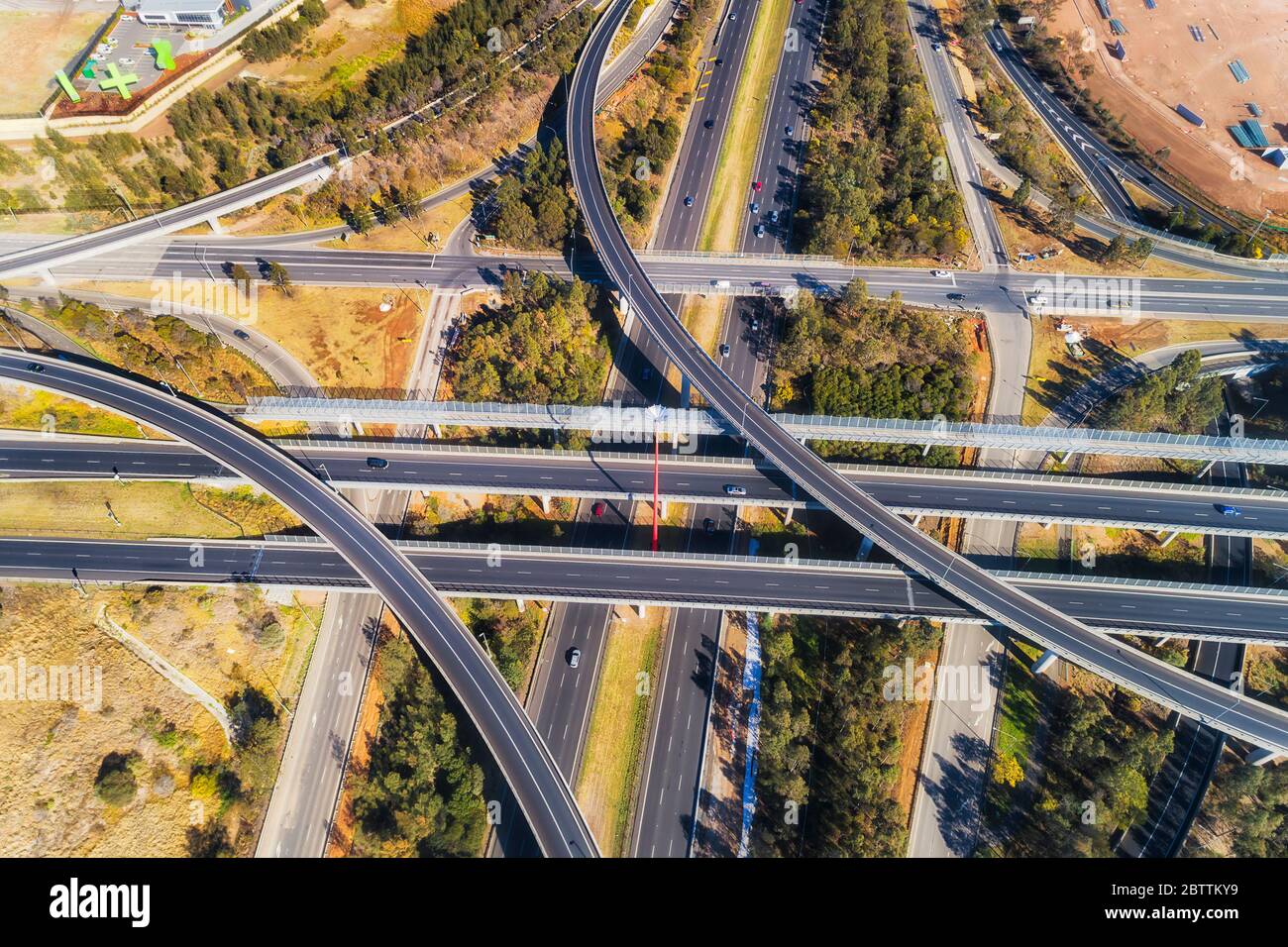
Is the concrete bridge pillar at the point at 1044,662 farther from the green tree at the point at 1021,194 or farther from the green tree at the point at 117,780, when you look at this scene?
the green tree at the point at 117,780

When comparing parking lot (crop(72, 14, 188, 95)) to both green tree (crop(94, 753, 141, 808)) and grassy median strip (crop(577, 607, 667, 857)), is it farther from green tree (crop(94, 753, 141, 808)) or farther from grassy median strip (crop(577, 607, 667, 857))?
grassy median strip (crop(577, 607, 667, 857))

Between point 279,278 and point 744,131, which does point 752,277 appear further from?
point 279,278

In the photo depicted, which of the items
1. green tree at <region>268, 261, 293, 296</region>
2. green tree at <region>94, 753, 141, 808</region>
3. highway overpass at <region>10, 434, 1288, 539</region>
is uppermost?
green tree at <region>268, 261, 293, 296</region>

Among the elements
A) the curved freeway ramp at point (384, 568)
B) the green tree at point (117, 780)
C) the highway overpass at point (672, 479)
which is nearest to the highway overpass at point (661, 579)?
the curved freeway ramp at point (384, 568)

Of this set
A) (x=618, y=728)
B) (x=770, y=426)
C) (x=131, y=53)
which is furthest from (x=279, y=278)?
(x=618, y=728)

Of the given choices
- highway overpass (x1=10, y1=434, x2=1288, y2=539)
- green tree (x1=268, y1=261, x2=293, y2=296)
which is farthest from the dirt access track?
green tree (x1=268, y1=261, x2=293, y2=296)
